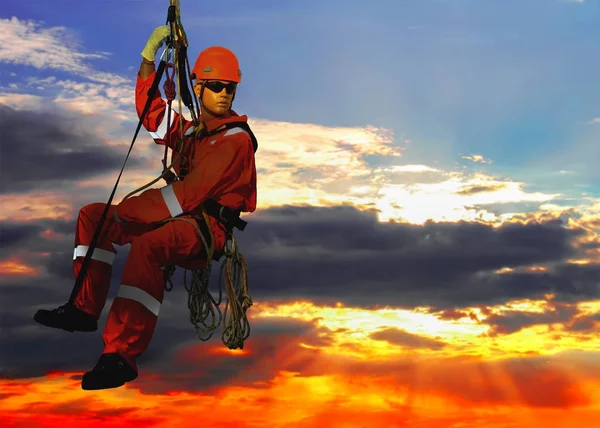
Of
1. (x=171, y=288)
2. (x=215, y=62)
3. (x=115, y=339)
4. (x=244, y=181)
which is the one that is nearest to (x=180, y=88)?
(x=215, y=62)

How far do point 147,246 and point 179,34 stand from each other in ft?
8.47

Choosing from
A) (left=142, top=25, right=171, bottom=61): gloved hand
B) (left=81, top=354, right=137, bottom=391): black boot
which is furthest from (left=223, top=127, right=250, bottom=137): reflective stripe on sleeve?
(left=81, top=354, right=137, bottom=391): black boot

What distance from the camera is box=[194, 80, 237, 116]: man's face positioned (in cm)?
1130

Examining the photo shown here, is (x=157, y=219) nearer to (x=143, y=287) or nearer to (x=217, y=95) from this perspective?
(x=143, y=287)

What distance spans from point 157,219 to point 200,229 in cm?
50

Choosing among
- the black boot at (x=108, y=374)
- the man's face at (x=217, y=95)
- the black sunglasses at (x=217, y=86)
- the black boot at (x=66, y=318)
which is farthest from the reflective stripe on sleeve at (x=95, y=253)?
the black sunglasses at (x=217, y=86)

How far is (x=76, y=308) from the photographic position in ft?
35.9

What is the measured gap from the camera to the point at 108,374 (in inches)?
403

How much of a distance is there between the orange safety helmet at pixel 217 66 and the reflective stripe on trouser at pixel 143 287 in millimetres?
1814

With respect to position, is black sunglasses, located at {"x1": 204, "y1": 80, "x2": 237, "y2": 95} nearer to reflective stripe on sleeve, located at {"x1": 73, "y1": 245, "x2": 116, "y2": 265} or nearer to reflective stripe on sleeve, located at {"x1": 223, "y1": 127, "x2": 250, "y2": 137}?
reflective stripe on sleeve, located at {"x1": 223, "y1": 127, "x2": 250, "y2": 137}

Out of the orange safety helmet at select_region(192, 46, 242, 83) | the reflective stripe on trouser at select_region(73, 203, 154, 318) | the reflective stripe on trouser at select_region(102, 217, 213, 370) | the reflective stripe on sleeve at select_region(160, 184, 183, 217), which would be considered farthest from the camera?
the orange safety helmet at select_region(192, 46, 242, 83)

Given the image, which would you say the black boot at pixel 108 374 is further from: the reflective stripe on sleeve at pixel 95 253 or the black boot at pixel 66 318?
the reflective stripe on sleeve at pixel 95 253

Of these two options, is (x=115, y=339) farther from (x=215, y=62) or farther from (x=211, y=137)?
(x=215, y=62)

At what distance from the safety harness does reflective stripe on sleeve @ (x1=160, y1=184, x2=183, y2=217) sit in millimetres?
81
